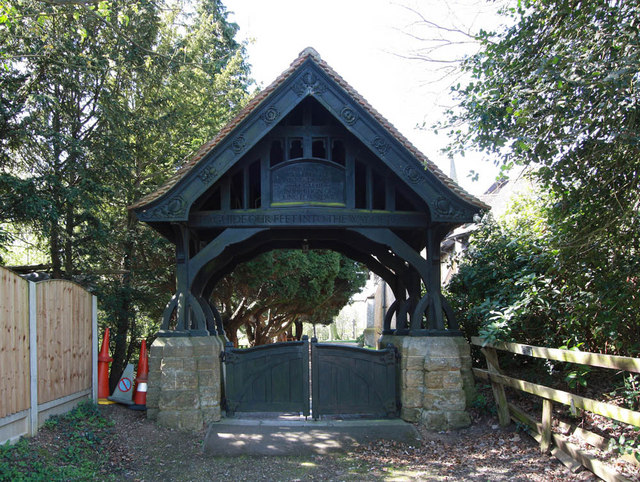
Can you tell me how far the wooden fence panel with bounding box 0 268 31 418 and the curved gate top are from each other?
2.07m

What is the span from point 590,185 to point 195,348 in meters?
5.99

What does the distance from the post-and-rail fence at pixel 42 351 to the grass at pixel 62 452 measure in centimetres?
19

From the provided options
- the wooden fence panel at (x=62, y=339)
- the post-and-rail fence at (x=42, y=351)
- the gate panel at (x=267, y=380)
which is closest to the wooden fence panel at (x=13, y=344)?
the post-and-rail fence at (x=42, y=351)

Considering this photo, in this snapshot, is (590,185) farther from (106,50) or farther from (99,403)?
(106,50)

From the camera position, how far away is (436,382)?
804cm

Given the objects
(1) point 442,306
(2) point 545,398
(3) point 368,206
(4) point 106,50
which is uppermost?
(4) point 106,50

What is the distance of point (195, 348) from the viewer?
812cm

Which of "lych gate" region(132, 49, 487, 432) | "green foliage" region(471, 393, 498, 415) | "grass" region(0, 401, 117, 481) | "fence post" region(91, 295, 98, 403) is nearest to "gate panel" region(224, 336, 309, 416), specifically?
"lych gate" region(132, 49, 487, 432)

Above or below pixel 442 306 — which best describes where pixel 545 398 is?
below

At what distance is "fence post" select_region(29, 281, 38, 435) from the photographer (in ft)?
21.4

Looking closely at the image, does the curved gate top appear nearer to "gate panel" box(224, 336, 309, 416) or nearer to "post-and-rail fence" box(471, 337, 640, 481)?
"gate panel" box(224, 336, 309, 416)

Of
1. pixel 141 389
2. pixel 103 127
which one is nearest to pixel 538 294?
pixel 141 389

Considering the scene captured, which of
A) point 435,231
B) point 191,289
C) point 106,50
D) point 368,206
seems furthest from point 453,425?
point 106,50

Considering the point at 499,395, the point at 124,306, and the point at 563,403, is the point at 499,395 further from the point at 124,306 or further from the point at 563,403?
the point at 124,306
